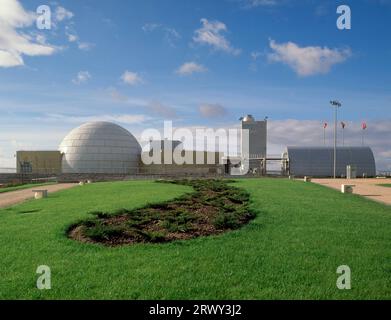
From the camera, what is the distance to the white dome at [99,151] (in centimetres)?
7088

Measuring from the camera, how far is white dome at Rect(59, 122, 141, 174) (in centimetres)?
7088

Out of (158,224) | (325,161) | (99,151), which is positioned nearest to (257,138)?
(325,161)

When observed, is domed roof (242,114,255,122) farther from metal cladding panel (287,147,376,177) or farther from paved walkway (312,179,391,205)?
paved walkway (312,179,391,205)

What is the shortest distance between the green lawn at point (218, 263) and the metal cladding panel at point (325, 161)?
58.9 meters

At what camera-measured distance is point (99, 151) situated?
233 feet

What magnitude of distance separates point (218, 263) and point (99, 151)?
6600cm

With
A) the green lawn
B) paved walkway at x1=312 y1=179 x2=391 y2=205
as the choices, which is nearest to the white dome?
paved walkway at x1=312 y1=179 x2=391 y2=205

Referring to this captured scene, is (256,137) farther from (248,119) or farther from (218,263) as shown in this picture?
(218,263)

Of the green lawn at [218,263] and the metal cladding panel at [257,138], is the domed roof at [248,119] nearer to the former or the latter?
the metal cladding panel at [257,138]

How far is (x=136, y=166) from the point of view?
7400cm

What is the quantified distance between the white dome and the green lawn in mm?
60458

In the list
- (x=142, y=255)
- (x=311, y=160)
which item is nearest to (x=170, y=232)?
(x=142, y=255)
